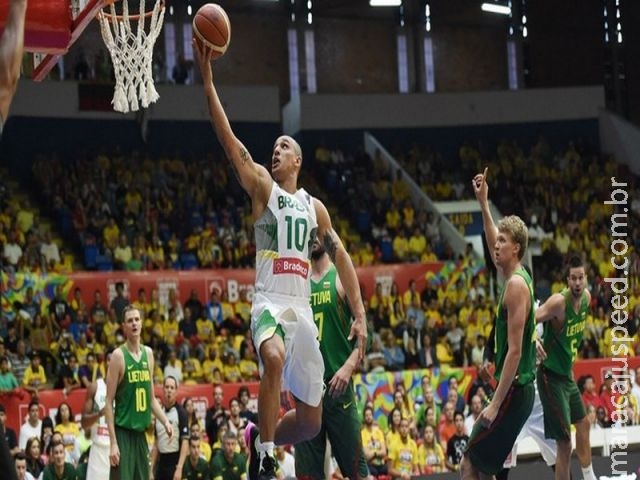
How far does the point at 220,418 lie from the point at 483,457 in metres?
7.47

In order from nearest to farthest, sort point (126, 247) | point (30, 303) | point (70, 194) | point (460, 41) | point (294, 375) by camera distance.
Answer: point (294, 375) → point (30, 303) → point (126, 247) → point (70, 194) → point (460, 41)

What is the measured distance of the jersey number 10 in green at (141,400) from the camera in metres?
10.5

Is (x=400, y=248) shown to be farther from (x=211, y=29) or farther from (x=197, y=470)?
(x=211, y=29)

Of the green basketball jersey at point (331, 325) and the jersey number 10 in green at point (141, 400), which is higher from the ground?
the green basketball jersey at point (331, 325)

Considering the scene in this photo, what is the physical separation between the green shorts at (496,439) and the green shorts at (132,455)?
3485 mm

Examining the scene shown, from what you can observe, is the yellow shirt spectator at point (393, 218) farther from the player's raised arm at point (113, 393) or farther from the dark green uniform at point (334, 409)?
the dark green uniform at point (334, 409)

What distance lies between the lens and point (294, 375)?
7.68m

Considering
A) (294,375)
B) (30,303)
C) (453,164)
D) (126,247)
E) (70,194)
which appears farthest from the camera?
(453,164)

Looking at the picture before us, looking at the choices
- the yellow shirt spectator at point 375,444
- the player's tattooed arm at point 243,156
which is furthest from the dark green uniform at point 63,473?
the player's tattooed arm at point 243,156

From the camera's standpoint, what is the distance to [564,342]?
1014 centimetres

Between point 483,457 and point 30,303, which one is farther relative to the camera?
point 30,303

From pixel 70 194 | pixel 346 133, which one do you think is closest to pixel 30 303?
pixel 70 194

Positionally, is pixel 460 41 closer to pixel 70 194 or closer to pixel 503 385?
pixel 70 194

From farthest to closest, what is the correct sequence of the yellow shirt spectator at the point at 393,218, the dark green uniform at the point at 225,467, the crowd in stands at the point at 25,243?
the yellow shirt spectator at the point at 393,218, the crowd in stands at the point at 25,243, the dark green uniform at the point at 225,467
